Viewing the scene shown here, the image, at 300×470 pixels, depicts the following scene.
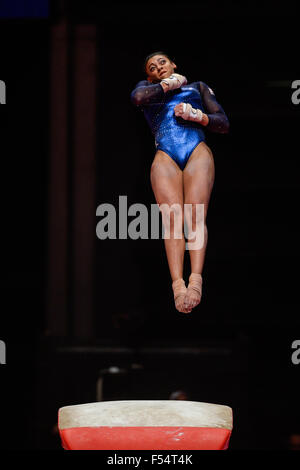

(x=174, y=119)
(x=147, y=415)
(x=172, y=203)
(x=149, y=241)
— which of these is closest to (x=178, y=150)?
(x=174, y=119)

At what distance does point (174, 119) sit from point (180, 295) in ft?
2.53

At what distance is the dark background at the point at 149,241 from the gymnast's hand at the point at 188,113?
4.96 feet

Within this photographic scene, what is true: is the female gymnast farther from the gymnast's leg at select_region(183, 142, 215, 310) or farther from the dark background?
the dark background

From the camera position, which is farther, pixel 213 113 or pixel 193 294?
pixel 213 113

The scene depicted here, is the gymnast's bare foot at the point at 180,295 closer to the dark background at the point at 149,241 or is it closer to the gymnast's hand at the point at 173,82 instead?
the gymnast's hand at the point at 173,82

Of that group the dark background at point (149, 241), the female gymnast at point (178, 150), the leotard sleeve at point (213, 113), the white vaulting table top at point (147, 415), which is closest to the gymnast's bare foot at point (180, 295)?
the female gymnast at point (178, 150)

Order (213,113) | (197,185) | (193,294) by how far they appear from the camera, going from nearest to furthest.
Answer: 1. (193,294)
2. (197,185)
3. (213,113)

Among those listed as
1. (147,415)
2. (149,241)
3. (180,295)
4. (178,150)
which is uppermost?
(178,150)

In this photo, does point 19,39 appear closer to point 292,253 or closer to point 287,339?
point 292,253

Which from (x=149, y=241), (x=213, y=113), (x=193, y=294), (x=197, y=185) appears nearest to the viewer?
(x=193, y=294)

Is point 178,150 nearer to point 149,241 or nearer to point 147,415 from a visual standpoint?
point 147,415

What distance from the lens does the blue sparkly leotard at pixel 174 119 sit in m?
2.79

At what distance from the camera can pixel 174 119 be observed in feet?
9.34

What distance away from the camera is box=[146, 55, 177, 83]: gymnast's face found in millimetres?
2912
